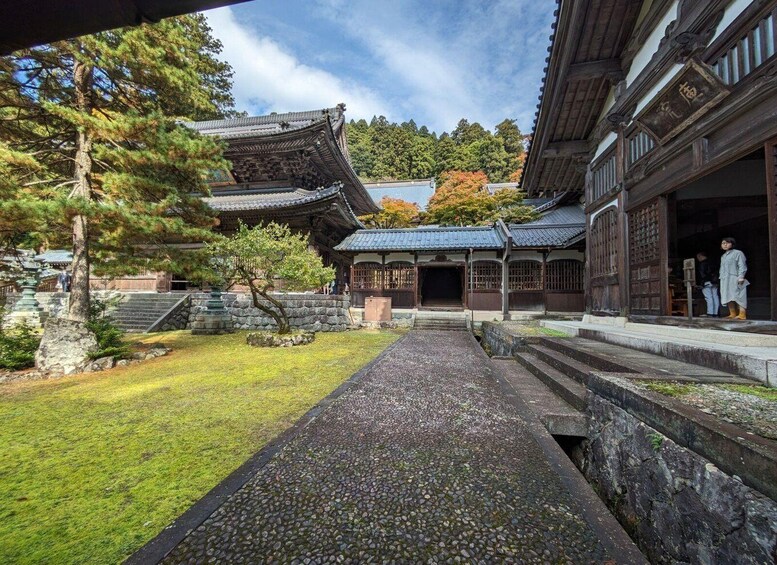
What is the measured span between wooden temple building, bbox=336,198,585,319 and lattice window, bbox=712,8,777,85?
833 centimetres

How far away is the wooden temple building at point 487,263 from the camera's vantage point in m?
12.7

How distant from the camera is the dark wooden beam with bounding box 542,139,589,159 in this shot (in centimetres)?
790

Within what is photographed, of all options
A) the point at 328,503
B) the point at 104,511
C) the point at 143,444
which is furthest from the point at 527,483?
the point at 143,444

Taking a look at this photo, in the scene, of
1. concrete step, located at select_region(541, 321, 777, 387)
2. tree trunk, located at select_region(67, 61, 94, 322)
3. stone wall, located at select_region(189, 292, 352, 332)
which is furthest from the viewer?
stone wall, located at select_region(189, 292, 352, 332)

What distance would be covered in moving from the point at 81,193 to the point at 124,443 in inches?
219

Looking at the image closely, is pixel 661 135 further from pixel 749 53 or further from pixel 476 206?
pixel 476 206

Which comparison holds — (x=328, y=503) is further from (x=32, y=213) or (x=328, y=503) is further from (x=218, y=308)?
(x=218, y=308)

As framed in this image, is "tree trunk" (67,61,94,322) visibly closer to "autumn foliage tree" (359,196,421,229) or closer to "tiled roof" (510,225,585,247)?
"tiled roof" (510,225,585,247)

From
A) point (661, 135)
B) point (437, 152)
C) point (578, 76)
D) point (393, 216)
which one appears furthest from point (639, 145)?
point (437, 152)

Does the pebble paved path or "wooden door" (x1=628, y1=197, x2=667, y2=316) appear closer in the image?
the pebble paved path

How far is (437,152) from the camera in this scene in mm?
42312

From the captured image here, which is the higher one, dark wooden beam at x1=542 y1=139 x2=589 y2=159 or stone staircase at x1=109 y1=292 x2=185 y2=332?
dark wooden beam at x1=542 y1=139 x2=589 y2=159

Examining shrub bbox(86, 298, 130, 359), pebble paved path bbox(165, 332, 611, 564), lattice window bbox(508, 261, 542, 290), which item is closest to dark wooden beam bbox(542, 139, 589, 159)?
lattice window bbox(508, 261, 542, 290)

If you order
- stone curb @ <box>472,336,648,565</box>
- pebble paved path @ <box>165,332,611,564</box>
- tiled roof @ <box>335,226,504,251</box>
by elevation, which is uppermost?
tiled roof @ <box>335,226,504,251</box>
